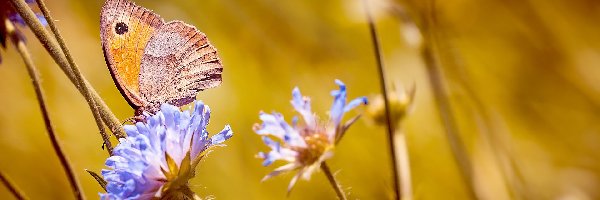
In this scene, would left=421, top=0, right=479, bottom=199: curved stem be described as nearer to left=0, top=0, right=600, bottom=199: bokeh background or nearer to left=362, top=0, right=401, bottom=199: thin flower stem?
left=362, top=0, right=401, bottom=199: thin flower stem

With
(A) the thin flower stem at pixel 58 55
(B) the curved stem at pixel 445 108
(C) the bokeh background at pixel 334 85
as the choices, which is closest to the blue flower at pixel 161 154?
(A) the thin flower stem at pixel 58 55

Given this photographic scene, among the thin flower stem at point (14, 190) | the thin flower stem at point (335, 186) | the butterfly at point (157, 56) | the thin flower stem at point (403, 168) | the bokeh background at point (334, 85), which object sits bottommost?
the thin flower stem at point (335, 186)

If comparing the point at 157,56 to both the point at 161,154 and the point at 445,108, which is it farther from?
the point at 445,108

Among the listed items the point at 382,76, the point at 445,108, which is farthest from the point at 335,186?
the point at 445,108

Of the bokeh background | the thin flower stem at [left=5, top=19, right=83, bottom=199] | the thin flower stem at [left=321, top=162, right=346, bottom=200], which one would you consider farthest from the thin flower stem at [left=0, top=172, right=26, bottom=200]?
the bokeh background

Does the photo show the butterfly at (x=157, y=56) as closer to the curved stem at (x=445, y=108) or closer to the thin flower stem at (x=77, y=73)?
the thin flower stem at (x=77, y=73)

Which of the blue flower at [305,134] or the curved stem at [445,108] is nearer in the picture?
the blue flower at [305,134]
